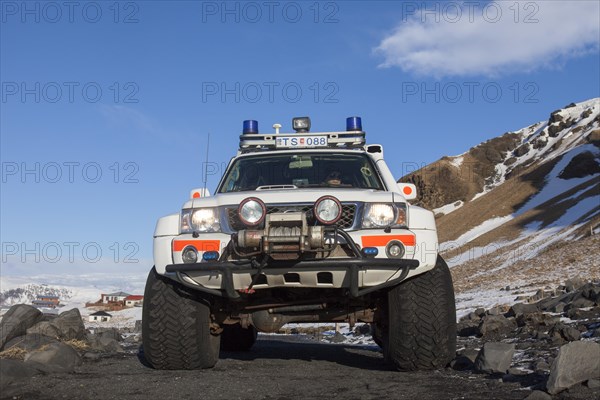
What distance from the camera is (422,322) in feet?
19.6

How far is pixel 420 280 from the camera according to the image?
6117 millimetres

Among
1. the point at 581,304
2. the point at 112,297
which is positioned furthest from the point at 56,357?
the point at 112,297

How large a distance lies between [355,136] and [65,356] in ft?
13.8

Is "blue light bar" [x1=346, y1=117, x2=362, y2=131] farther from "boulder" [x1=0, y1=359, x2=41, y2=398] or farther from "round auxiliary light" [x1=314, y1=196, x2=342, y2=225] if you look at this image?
"boulder" [x1=0, y1=359, x2=41, y2=398]

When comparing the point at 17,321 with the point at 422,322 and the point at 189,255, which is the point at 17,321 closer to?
the point at 189,255

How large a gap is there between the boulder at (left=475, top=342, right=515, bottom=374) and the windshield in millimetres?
2185

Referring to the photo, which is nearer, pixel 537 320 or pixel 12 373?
pixel 12 373

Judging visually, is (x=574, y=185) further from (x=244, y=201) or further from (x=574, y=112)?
(x=244, y=201)

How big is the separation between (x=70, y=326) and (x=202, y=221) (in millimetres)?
4625

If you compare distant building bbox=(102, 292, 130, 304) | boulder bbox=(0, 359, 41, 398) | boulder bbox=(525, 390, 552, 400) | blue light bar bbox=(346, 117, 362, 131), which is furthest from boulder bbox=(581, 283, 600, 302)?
distant building bbox=(102, 292, 130, 304)

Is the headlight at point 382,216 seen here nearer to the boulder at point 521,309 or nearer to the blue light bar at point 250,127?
the blue light bar at point 250,127

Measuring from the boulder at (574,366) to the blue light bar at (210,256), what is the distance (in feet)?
9.12

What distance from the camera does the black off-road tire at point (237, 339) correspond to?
8.99 meters

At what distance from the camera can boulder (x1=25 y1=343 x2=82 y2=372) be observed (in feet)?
21.1
